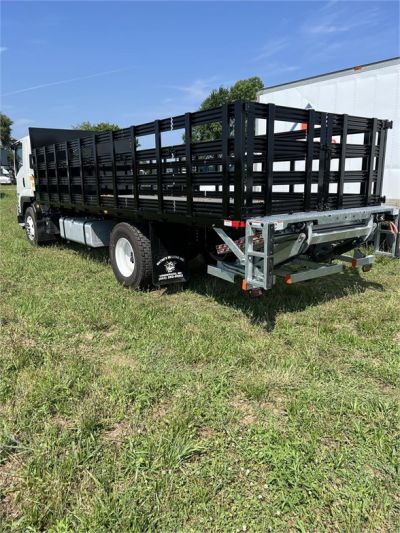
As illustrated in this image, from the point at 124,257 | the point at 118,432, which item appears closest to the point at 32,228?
the point at 124,257

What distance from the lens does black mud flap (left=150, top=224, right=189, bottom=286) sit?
5348mm

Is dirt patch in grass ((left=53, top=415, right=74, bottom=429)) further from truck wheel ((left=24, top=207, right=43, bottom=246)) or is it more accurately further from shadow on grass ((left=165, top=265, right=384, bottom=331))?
truck wheel ((left=24, top=207, right=43, bottom=246))

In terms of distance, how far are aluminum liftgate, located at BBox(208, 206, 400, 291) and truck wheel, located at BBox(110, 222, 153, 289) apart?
111 cm

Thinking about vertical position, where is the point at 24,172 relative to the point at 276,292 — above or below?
above

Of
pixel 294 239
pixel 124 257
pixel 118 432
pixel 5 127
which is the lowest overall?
pixel 118 432

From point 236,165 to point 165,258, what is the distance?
1.97m

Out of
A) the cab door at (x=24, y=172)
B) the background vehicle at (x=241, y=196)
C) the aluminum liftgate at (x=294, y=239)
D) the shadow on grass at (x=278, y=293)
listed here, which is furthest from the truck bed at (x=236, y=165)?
the cab door at (x=24, y=172)

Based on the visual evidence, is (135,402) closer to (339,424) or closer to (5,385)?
(5,385)

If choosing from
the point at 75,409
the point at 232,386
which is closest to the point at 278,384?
the point at 232,386

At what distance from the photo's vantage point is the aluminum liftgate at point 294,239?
3854 mm

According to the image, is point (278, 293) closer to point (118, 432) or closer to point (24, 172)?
point (118, 432)

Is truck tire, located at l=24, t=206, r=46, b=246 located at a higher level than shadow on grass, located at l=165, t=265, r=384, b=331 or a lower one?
higher

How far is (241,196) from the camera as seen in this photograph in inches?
152

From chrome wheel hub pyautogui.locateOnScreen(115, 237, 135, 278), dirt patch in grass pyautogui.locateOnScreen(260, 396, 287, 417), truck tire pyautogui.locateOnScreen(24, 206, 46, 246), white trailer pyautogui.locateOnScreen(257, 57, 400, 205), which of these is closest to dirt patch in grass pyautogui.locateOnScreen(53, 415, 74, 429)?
dirt patch in grass pyautogui.locateOnScreen(260, 396, 287, 417)
